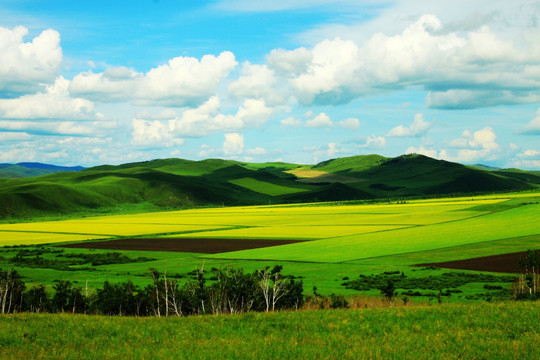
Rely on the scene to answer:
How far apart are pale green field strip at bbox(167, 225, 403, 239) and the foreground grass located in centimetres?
8169

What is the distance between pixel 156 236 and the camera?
126500mm

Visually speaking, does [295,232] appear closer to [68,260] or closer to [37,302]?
[68,260]

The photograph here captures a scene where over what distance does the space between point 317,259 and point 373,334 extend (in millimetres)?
56433

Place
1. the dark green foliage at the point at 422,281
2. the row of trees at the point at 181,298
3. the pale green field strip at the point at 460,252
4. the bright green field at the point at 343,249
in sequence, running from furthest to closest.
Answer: the pale green field strip at the point at 460,252
the bright green field at the point at 343,249
the dark green foliage at the point at 422,281
the row of trees at the point at 181,298

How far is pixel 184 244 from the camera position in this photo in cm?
10550

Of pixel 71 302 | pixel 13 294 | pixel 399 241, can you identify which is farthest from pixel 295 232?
pixel 13 294

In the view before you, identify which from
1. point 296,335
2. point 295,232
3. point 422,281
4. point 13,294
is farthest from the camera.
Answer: point 295,232

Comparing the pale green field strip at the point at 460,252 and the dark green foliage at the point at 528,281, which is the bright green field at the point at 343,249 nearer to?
the pale green field strip at the point at 460,252

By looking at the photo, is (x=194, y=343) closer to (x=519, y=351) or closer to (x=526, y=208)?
(x=519, y=351)

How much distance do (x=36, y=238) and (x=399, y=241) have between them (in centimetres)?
9222

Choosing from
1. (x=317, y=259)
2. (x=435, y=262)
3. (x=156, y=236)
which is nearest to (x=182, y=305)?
(x=317, y=259)

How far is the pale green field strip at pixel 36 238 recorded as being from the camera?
4813 inches

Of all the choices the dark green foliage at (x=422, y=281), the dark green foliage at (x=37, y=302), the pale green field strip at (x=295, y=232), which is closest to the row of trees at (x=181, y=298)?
the dark green foliage at (x=37, y=302)

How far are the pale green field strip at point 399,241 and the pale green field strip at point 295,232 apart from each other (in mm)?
8308
